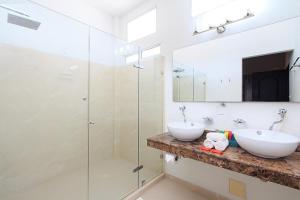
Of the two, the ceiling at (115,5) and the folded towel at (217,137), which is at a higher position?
the ceiling at (115,5)

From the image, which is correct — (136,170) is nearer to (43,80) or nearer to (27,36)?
(43,80)

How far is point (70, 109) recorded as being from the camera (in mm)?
2205

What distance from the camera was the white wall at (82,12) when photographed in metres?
2.15

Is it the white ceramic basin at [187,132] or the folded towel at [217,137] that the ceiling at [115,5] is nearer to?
the white ceramic basin at [187,132]

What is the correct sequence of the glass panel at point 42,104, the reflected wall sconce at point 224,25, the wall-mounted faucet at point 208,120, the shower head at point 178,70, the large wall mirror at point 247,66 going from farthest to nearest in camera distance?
the shower head at point 178,70 → the wall-mounted faucet at point 208,120 → the glass panel at point 42,104 → the reflected wall sconce at point 224,25 → the large wall mirror at point 247,66

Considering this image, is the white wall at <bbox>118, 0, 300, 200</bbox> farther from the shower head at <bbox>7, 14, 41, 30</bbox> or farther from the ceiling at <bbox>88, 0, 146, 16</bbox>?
the shower head at <bbox>7, 14, 41, 30</bbox>

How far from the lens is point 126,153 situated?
8.18 feet

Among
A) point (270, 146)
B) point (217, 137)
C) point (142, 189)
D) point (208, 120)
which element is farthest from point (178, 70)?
point (142, 189)

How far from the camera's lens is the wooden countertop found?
93 cm

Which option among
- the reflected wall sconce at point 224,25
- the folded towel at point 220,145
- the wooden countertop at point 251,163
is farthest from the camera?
the reflected wall sconce at point 224,25

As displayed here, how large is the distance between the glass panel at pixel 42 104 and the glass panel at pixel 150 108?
0.80 meters

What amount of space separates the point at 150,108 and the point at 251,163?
151 cm

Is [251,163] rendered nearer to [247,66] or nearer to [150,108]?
[247,66]

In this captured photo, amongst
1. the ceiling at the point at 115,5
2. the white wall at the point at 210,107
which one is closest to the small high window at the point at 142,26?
the white wall at the point at 210,107
